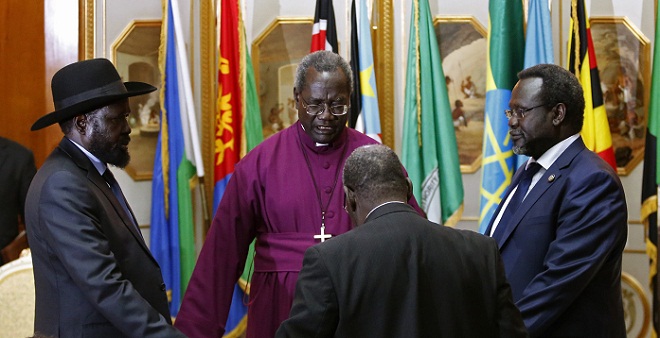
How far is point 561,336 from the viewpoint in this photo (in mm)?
3361

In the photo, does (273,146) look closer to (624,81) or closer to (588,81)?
(588,81)

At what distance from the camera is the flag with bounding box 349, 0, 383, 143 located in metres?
5.85

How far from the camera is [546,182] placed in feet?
11.5

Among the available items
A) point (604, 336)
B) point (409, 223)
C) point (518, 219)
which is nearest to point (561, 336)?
point (604, 336)

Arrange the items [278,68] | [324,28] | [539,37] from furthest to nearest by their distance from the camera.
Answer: [278,68], [324,28], [539,37]

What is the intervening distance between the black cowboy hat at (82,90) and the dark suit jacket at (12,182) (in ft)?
7.91

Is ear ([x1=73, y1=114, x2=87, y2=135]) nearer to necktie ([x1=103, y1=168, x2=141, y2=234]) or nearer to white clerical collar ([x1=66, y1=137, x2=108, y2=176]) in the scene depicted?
white clerical collar ([x1=66, y1=137, x2=108, y2=176])

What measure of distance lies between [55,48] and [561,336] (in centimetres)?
410

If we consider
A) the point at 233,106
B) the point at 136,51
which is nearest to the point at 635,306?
the point at 233,106

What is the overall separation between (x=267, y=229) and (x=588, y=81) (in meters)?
2.77

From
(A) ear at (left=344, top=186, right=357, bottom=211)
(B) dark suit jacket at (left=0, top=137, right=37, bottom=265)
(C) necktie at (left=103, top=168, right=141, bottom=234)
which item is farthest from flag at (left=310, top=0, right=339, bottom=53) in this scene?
(A) ear at (left=344, top=186, right=357, bottom=211)

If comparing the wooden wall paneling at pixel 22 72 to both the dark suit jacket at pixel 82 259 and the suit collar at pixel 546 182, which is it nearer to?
the dark suit jacket at pixel 82 259

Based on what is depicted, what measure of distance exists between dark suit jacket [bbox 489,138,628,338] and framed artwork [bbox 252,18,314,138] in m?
3.13

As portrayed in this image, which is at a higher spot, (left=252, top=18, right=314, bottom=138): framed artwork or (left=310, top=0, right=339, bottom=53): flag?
(left=310, top=0, right=339, bottom=53): flag
